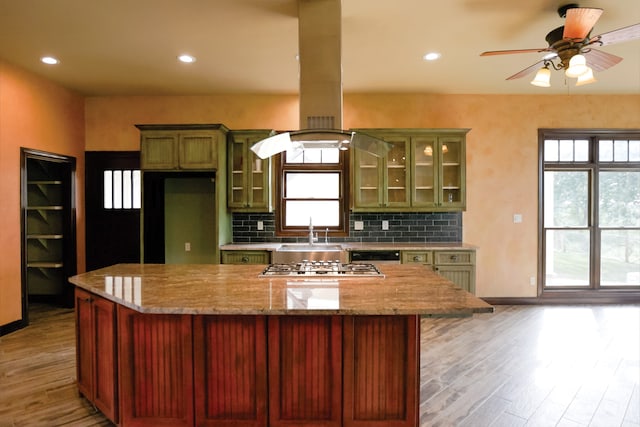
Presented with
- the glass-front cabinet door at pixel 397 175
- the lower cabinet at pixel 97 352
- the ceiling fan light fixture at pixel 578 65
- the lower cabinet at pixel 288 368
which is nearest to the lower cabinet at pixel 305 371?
the lower cabinet at pixel 288 368

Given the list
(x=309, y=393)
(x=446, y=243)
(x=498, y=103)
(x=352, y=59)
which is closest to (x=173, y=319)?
(x=309, y=393)

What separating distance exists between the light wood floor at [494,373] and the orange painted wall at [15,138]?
536 millimetres

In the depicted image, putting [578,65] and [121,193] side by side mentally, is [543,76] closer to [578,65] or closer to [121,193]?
[578,65]

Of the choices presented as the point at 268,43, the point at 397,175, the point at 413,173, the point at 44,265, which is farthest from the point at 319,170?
the point at 44,265

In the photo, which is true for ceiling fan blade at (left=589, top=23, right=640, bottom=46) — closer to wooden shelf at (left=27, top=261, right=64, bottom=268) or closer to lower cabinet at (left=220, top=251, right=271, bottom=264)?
lower cabinet at (left=220, top=251, right=271, bottom=264)

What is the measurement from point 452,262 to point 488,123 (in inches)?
81.7

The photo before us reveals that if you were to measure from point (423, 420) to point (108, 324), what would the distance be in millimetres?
2016

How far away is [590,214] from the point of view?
4957 mm

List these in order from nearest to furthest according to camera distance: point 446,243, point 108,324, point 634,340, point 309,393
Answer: point 309,393 < point 108,324 < point 634,340 < point 446,243

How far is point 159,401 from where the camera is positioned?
194cm

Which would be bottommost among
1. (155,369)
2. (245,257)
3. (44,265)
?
(155,369)

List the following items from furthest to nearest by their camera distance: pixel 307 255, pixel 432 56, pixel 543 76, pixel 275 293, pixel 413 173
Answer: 1. pixel 413 173
2. pixel 307 255
3. pixel 432 56
4. pixel 543 76
5. pixel 275 293

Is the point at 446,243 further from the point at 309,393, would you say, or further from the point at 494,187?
the point at 309,393

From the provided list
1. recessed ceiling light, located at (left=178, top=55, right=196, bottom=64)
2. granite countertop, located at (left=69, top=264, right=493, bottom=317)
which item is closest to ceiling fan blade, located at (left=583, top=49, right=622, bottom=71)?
granite countertop, located at (left=69, top=264, right=493, bottom=317)
